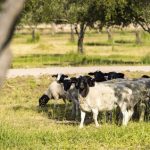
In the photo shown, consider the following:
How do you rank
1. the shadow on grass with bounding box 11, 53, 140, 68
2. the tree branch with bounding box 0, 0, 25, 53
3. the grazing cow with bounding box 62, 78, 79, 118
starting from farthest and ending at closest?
the shadow on grass with bounding box 11, 53, 140, 68, the grazing cow with bounding box 62, 78, 79, 118, the tree branch with bounding box 0, 0, 25, 53

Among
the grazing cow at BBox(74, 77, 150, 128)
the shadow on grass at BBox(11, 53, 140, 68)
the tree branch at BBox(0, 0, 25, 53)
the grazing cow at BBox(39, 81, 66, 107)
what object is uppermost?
the tree branch at BBox(0, 0, 25, 53)

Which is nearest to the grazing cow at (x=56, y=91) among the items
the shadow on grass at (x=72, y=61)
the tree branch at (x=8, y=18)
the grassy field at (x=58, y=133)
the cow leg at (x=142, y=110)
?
the grassy field at (x=58, y=133)

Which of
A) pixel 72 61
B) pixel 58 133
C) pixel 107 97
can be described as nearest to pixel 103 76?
pixel 107 97

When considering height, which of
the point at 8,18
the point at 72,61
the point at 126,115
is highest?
the point at 8,18

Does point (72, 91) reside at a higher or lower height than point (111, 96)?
lower

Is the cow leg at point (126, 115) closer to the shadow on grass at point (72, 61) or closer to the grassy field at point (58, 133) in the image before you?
the grassy field at point (58, 133)

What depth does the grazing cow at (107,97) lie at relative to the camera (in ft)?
43.8

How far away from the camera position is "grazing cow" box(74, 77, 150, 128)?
1334cm

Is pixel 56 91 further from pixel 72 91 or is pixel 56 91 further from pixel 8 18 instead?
pixel 8 18

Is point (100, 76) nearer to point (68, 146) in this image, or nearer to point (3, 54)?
point (68, 146)

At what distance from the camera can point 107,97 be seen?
527 inches

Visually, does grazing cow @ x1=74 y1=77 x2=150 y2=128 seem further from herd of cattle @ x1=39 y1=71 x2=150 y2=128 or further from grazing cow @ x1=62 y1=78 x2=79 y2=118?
grazing cow @ x1=62 y1=78 x2=79 y2=118

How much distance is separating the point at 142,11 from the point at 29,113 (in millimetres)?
16422

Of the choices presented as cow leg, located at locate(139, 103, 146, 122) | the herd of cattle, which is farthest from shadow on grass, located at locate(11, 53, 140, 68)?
the herd of cattle
